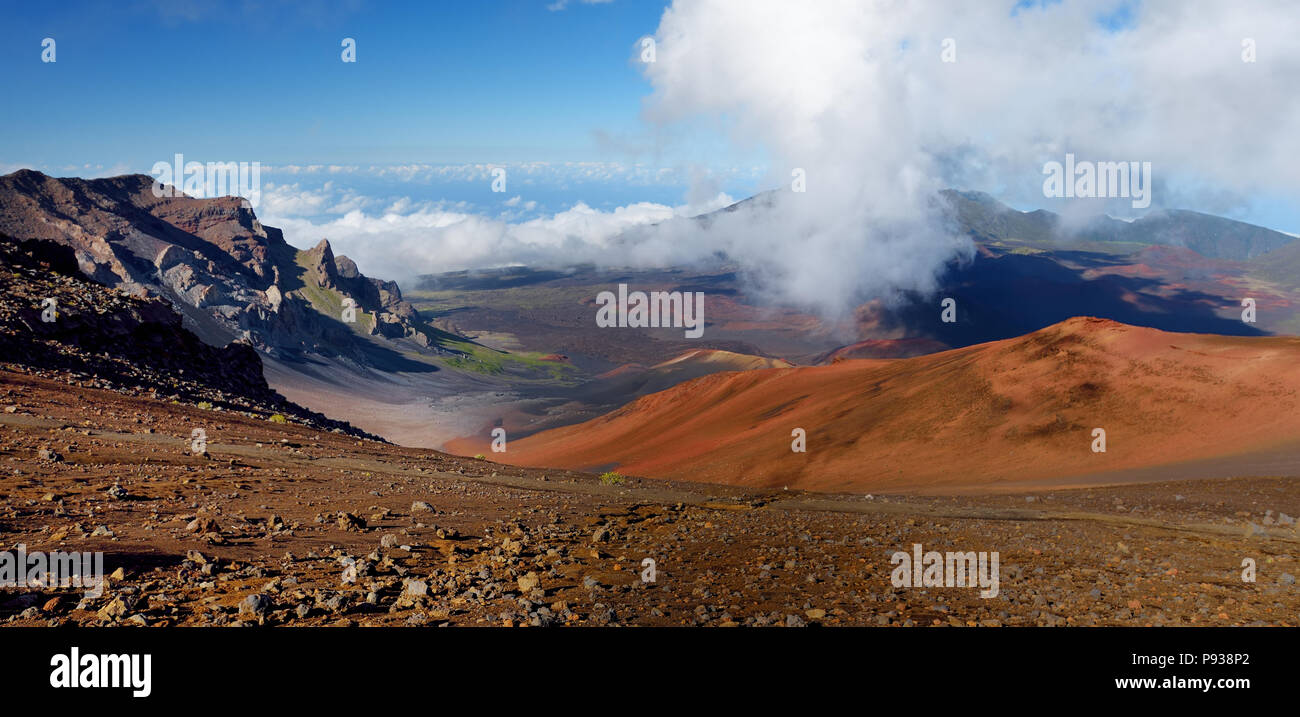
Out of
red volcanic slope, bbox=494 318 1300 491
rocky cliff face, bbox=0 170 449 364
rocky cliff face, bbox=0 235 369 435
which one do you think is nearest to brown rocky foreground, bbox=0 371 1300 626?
rocky cliff face, bbox=0 235 369 435

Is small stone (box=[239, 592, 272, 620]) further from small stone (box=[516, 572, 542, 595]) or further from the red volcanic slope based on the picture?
the red volcanic slope

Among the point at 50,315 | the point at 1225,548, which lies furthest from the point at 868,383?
the point at 50,315

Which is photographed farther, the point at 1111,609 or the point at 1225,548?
the point at 1225,548

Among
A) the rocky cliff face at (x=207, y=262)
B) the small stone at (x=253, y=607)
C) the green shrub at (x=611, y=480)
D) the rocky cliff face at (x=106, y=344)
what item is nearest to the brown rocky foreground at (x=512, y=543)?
the small stone at (x=253, y=607)

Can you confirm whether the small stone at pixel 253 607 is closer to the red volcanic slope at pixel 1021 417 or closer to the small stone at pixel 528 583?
the small stone at pixel 528 583

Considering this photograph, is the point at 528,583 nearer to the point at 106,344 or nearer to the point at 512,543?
the point at 512,543
